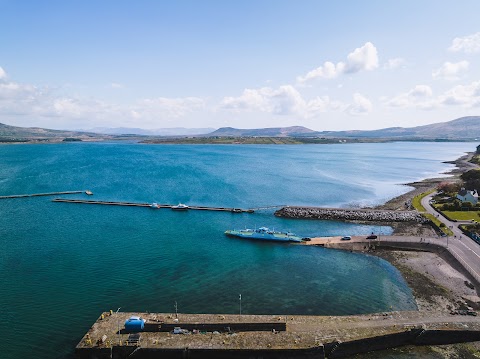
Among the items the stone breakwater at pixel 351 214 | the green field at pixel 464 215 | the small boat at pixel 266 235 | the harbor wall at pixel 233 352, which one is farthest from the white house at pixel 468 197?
the harbor wall at pixel 233 352

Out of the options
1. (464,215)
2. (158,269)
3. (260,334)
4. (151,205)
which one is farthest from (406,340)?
(151,205)

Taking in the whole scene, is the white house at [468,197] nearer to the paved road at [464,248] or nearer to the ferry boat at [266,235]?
the paved road at [464,248]

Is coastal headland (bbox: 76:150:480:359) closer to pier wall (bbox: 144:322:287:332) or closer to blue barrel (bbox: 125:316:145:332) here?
pier wall (bbox: 144:322:287:332)

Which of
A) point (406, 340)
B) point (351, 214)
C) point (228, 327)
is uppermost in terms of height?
point (228, 327)

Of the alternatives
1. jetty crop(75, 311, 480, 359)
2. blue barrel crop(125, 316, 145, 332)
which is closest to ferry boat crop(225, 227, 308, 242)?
jetty crop(75, 311, 480, 359)

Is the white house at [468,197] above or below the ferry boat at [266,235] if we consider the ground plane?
above

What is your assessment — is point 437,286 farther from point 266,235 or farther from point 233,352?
point 233,352
